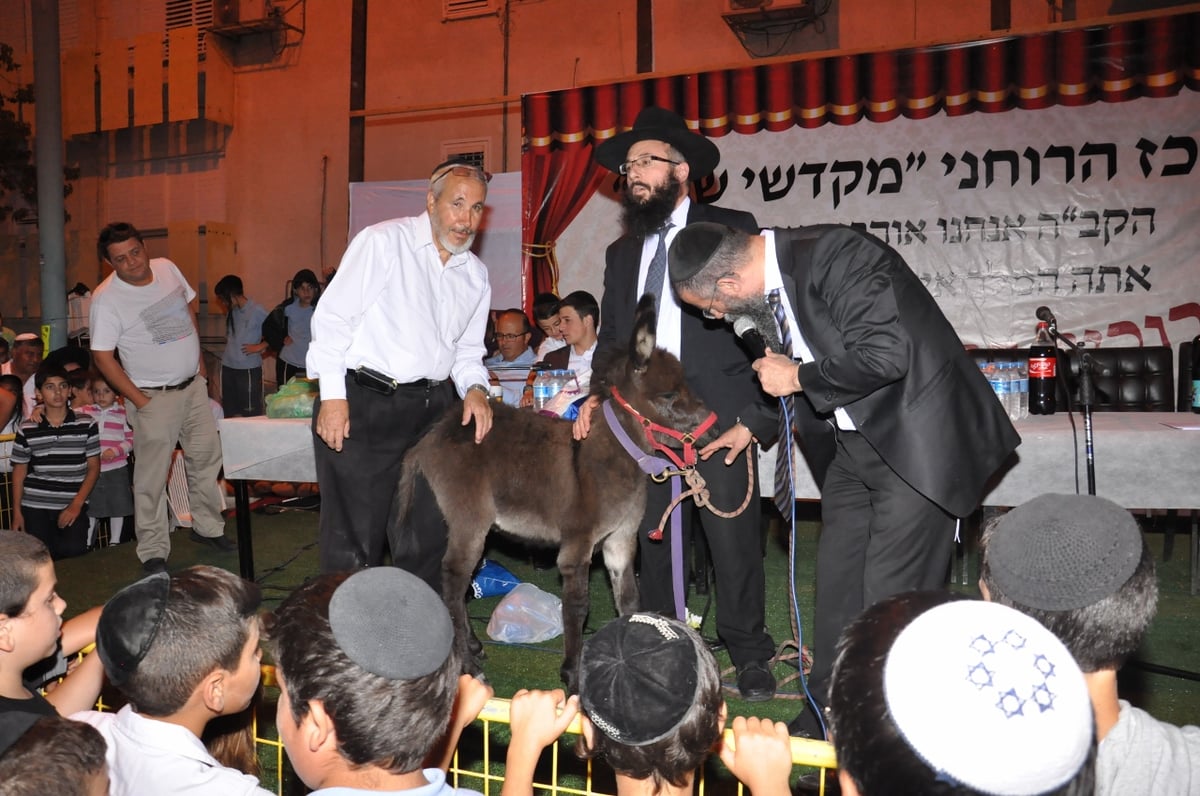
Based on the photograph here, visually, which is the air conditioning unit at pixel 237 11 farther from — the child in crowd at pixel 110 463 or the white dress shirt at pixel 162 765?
the white dress shirt at pixel 162 765

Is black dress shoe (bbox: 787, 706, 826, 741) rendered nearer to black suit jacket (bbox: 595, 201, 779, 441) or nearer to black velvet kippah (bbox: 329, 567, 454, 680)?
black suit jacket (bbox: 595, 201, 779, 441)

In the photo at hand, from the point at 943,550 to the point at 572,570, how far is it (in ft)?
5.90

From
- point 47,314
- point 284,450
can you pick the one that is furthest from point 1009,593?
point 47,314

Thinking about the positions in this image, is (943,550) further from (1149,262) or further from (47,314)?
(47,314)

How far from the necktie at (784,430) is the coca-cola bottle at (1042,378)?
97.1 inches

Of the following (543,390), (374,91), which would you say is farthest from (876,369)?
(374,91)

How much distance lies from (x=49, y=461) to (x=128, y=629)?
21.7ft

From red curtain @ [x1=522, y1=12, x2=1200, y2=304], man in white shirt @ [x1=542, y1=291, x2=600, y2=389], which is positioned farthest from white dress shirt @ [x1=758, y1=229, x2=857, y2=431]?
red curtain @ [x1=522, y1=12, x2=1200, y2=304]

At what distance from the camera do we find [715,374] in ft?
14.1

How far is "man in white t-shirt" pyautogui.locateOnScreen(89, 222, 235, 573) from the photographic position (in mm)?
6699

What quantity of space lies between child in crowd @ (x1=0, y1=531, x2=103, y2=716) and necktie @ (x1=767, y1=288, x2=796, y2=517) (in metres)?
2.55

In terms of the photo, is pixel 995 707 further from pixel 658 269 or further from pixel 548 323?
pixel 548 323

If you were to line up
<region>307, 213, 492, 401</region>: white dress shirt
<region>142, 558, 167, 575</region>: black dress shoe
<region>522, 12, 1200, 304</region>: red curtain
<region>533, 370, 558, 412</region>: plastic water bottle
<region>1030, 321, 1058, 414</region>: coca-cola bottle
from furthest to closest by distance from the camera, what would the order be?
<region>522, 12, 1200, 304</region>: red curtain → <region>142, 558, 167, 575</region>: black dress shoe → <region>533, 370, 558, 412</region>: plastic water bottle → <region>1030, 321, 1058, 414</region>: coca-cola bottle → <region>307, 213, 492, 401</region>: white dress shirt

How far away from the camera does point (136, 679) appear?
2.03 meters
